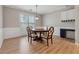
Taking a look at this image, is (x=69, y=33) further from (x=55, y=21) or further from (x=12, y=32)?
(x=12, y=32)

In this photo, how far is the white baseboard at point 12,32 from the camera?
2.32 metres

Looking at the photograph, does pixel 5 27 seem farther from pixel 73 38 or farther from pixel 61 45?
pixel 73 38

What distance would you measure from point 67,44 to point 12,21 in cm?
149

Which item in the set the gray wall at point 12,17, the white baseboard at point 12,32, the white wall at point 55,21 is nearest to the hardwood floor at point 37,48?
the white baseboard at point 12,32

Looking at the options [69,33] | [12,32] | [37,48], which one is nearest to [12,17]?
[12,32]

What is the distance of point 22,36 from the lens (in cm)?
240

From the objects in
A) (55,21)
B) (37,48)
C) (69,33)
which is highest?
(55,21)

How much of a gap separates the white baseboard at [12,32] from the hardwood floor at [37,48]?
0.31 feet

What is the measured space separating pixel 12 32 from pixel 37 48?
71 centimetres

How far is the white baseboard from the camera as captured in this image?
7.60ft

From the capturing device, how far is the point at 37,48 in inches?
99.7

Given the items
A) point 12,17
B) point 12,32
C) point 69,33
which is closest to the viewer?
point 12,32

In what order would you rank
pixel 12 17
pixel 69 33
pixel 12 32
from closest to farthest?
pixel 12 32, pixel 12 17, pixel 69 33

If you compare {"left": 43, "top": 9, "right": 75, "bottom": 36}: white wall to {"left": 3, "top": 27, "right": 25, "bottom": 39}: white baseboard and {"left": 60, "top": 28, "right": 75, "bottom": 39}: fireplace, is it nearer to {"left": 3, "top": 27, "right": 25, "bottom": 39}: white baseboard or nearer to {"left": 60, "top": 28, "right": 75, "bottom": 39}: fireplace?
{"left": 60, "top": 28, "right": 75, "bottom": 39}: fireplace
